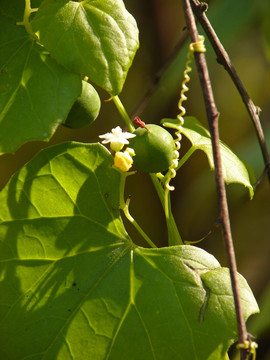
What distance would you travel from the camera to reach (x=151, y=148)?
77 centimetres

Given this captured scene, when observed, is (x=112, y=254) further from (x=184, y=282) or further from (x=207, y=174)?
(x=207, y=174)

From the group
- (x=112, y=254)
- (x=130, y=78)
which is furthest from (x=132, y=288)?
(x=130, y=78)

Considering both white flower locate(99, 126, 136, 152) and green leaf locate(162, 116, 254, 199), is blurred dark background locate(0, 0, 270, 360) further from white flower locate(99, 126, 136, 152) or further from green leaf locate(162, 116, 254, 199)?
white flower locate(99, 126, 136, 152)

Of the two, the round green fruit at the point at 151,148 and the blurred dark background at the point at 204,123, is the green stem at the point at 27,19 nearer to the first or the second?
the round green fruit at the point at 151,148

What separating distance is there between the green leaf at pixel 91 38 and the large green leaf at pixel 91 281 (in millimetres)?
120

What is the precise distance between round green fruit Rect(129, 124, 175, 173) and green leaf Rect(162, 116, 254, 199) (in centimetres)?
8

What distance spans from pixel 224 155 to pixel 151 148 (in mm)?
163

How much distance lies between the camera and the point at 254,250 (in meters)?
2.15

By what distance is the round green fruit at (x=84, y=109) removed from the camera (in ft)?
2.67

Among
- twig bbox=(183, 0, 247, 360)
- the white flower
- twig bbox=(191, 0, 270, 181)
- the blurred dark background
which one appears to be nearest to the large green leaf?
the white flower

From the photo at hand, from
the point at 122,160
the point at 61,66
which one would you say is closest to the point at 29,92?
the point at 61,66

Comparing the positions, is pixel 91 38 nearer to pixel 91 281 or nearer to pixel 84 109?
pixel 84 109

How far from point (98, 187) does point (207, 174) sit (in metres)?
1.22

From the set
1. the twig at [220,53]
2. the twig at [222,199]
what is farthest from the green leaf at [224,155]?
the twig at [222,199]
